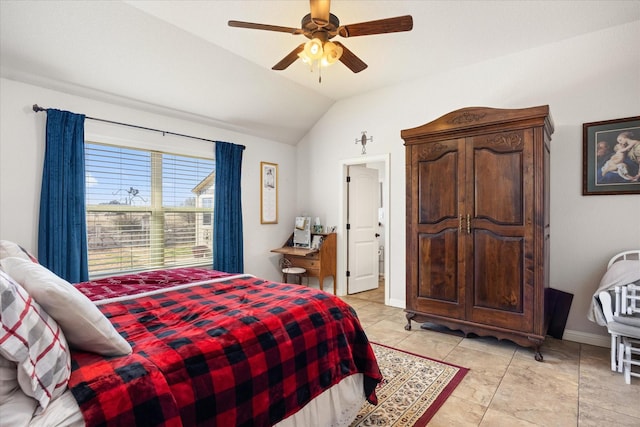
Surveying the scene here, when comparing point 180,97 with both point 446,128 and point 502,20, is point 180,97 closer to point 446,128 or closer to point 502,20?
point 446,128

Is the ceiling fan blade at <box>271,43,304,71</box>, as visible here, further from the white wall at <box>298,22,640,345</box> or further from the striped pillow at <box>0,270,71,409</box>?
the striped pillow at <box>0,270,71,409</box>

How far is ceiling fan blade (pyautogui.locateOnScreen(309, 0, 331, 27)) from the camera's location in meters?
1.98

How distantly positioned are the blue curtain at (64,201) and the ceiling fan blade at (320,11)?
2484mm

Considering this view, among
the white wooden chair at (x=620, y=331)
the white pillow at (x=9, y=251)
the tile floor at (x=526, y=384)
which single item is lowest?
the tile floor at (x=526, y=384)

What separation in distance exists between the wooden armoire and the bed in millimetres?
1583

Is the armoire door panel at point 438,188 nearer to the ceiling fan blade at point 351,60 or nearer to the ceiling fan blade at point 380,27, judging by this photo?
the ceiling fan blade at point 351,60

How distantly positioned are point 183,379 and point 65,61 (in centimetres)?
309

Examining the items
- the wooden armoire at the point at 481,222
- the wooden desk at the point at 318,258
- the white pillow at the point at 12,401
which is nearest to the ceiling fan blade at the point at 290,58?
the wooden armoire at the point at 481,222

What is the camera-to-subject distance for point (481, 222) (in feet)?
9.78

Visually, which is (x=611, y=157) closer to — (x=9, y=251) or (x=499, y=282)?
(x=499, y=282)

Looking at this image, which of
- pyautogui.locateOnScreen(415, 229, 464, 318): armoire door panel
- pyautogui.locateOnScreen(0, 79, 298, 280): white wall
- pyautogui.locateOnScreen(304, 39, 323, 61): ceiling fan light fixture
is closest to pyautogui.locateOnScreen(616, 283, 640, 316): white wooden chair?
pyautogui.locateOnScreen(415, 229, 464, 318): armoire door panel

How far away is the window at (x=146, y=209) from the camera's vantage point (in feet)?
11.1

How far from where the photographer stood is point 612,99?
9.62 ft

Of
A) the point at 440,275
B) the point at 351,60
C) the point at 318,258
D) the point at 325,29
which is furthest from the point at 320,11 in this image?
the point at 318,258
